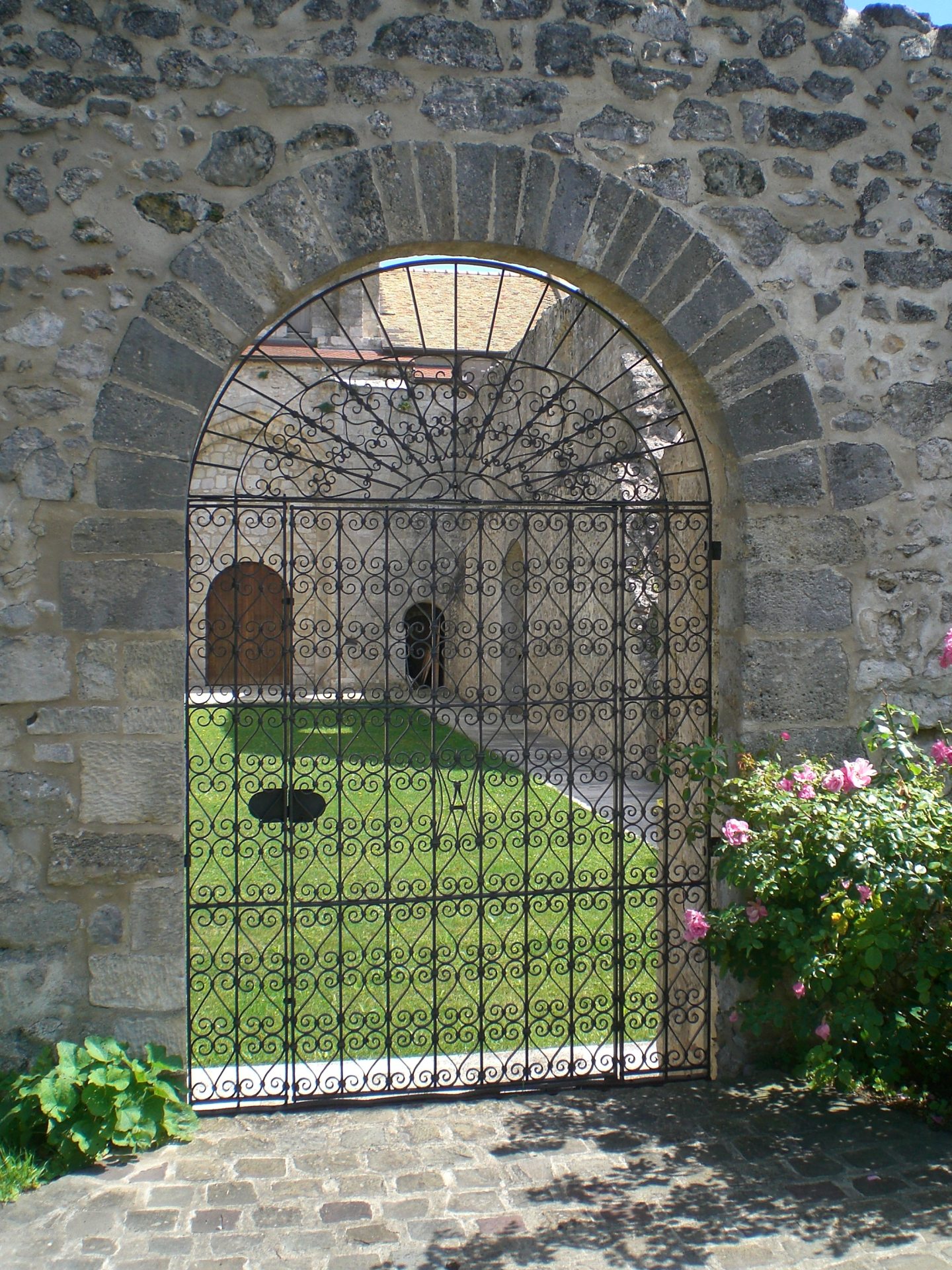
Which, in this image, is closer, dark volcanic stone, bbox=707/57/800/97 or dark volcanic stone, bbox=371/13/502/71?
dark volcanic stone, bbox=371/13/502/71

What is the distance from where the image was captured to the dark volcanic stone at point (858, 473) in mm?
3846

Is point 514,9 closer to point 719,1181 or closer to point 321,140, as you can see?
point 321,140

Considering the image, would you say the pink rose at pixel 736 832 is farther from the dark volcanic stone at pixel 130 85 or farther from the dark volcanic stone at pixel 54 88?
the dark volcanic stone at pixel 54 88

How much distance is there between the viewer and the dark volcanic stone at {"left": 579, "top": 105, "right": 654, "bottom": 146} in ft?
11.9

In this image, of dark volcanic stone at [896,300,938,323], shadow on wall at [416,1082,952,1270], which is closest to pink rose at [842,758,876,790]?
shadow on wall at [416,1082,952,1270]

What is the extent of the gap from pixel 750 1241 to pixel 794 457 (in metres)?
2.43

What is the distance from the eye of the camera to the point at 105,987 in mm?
3391

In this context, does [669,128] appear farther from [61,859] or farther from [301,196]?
[61,859]

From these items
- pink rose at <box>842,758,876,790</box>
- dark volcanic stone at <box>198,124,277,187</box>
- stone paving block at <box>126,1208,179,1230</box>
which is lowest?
stone paving block at <box>126,1208,179,1230</box>

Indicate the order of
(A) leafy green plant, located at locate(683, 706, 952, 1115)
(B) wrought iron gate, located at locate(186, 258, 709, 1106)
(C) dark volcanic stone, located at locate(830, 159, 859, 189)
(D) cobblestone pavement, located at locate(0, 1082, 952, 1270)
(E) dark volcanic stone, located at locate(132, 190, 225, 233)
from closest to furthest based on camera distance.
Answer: (D) cobblestone pavement, located at locate(0, 1082, 952, 1270) < (A) leafy green plant, located at locate(683, 706, 952, 1115) < (E) dark volcanic stone, located at locate(132, 190, 225, 233) < (B) wrought iron gate, located at locate(186, 258, 709, 1106) < (C) dark volcanic stone, located at locate(830, 159, 859, 189)

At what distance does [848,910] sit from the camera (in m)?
3.44

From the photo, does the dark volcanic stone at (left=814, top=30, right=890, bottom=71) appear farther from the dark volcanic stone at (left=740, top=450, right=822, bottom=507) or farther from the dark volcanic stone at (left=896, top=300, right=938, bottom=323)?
the dark volcanic stone at (left=740, top=450, right=822, bottom=507)

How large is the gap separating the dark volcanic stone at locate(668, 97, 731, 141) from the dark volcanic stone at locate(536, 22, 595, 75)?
1.12 ft

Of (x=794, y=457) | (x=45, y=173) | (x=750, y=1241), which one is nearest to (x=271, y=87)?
(x=45, y=173)
